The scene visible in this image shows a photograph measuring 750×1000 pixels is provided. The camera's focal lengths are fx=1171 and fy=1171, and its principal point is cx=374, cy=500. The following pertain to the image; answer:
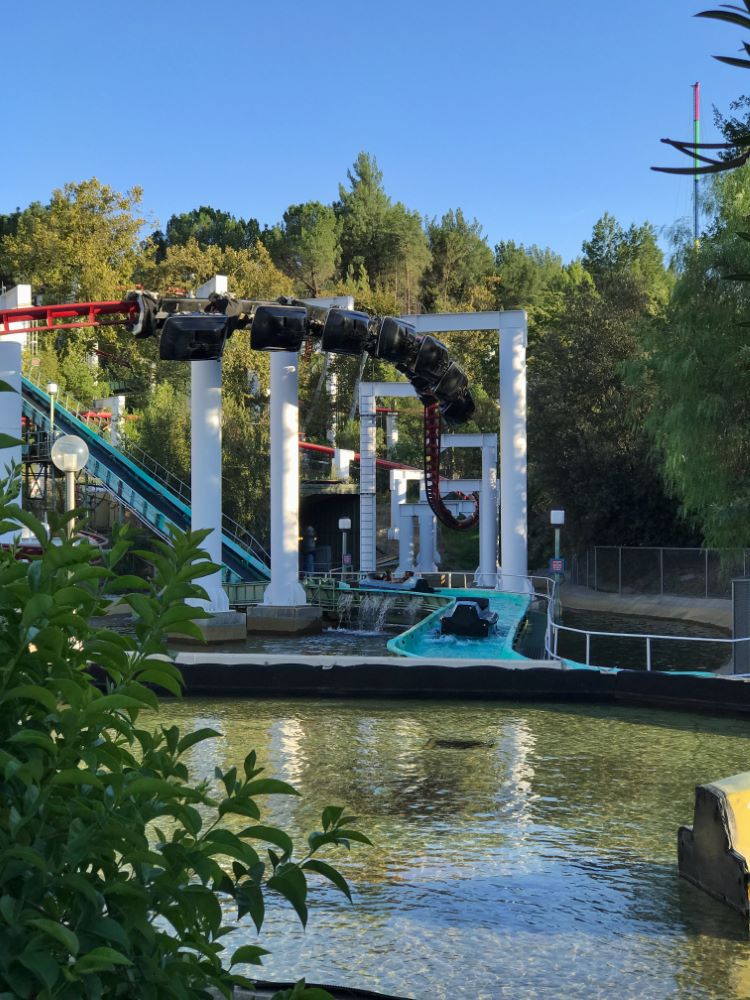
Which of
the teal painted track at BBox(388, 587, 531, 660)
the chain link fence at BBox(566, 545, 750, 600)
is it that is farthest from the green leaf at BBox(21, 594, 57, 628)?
the chain link fence at BBox(566, 545, 750, 600)

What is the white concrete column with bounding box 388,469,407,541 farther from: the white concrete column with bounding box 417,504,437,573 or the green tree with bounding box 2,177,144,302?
the green tree with bounding box 2,177,144,302

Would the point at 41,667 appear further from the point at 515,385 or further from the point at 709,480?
the point at 515,385

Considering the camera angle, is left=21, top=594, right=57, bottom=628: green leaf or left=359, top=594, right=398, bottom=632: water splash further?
left=359, top=594, right=398, bottom=632: water splash

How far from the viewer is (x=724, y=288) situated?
27719 mm

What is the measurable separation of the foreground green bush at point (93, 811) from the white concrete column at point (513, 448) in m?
28.2

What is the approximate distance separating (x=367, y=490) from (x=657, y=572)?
1556cm

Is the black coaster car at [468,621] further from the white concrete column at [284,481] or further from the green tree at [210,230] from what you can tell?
the green tree at [210,230]

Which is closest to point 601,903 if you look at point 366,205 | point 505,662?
point 505,662

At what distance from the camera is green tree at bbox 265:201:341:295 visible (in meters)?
83.4

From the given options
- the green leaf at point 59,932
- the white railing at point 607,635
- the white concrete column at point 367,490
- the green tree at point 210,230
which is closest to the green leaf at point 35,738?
the green leaf at point 59,932

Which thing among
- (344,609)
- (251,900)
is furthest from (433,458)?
(251,900)

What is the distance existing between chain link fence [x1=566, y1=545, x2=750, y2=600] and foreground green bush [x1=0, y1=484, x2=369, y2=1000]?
3749 cm

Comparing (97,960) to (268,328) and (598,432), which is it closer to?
(268,328)

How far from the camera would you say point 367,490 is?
118 ft
